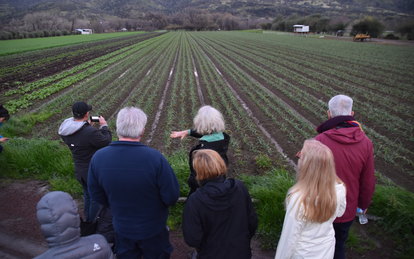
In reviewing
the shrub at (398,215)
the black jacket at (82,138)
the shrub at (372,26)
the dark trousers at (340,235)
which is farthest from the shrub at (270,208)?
the shrub at (372,26)

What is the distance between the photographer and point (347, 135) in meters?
2.70

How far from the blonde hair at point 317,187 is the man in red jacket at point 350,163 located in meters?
0.77

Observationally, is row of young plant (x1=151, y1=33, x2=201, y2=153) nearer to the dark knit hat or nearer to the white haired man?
the dark knit hat

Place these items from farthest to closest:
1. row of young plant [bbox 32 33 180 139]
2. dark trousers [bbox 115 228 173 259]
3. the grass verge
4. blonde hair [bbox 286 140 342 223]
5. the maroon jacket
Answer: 1. row of young plant [bbox 32 33 180 139]
2. the grass verge
3. the maroon jacket
4. dark trousers [bbox 115 228 173 259]
5. blonde hair [bbox 286 140 342 223]

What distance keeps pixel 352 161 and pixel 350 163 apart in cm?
3

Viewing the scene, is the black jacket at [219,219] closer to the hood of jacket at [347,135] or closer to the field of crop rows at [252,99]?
the hood of jacket at [347,135]

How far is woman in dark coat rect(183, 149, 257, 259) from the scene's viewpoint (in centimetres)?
205

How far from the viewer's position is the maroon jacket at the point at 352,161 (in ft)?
8.75

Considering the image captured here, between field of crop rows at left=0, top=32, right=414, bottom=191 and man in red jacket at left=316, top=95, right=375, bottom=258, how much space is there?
11.6ft

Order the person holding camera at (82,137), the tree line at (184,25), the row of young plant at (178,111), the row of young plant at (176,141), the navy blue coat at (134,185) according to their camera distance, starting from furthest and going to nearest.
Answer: the tree line at (184,25) < the row of young plant at (178,111) < the row of young plant at (176,141) < the person holding camera at (82,137) < the navy blue coat at (134,185)

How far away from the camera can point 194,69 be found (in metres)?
20.2

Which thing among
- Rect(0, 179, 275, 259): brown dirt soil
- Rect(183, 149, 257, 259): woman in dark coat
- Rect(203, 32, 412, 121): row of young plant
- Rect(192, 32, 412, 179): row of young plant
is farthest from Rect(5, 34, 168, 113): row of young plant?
Rect(203, 32, 412, 121): row of young plant

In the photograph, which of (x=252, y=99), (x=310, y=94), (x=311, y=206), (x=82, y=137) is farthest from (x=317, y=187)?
(x=310, y=94)

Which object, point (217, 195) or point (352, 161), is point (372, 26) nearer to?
point (352, 161)
